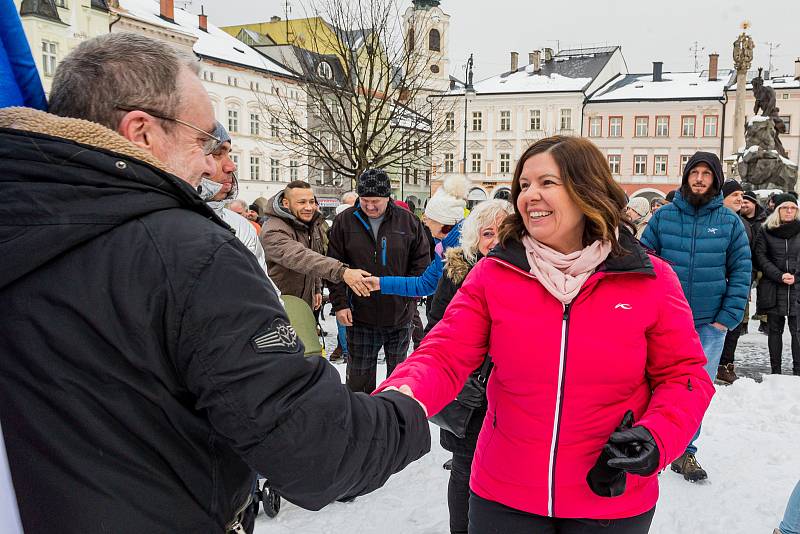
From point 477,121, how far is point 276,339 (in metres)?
56.1

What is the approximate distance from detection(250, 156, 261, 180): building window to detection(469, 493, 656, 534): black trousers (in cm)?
4392

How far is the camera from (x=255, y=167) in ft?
147

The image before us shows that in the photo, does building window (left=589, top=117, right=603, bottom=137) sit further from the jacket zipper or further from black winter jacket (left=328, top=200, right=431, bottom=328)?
the jacket zipper

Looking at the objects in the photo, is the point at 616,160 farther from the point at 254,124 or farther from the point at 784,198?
the point at 784,198

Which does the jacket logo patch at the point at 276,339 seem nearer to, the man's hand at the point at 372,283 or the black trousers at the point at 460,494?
the black trousers at the point at 460,494

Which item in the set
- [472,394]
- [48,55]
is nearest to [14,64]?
[472,394]

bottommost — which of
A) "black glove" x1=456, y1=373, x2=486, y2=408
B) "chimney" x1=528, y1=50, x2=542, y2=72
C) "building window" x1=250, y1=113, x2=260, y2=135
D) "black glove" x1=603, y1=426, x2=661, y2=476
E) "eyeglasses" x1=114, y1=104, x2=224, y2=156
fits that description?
"black glove" x1=456, y1=373, x2=486, y2=408

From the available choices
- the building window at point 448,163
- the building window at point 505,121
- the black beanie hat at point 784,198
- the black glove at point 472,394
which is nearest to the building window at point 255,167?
the building window at point 448,163

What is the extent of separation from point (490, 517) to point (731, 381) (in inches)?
256

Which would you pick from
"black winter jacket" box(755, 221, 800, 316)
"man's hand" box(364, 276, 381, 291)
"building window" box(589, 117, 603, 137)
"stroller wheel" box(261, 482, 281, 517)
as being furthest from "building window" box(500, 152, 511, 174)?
"stroller wheel" box(261, 482, 281, 517)

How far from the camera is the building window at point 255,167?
44.5m

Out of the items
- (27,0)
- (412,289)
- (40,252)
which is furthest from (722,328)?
(27,0)

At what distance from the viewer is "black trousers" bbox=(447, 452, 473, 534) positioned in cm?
356

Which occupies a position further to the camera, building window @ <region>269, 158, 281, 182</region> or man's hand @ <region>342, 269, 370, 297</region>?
building window @ <region>269, 158, 281, 182</region>
